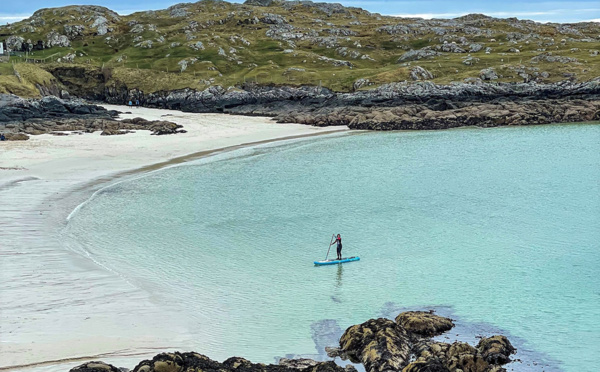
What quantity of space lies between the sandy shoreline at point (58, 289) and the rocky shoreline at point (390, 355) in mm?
3489

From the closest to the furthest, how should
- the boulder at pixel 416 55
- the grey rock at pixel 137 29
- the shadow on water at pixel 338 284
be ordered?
the shadow on water at pixel 338 284, the boulder at pixel 416 55, the grey rock at pixel 137 29

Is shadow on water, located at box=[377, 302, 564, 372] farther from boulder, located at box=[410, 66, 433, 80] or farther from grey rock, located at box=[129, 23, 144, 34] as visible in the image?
grey rock, located at box=[129, 23, 144, 34]

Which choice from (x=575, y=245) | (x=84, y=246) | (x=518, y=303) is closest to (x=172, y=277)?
(x=84, y=246)

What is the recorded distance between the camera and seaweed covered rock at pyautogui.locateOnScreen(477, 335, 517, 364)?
21.0m

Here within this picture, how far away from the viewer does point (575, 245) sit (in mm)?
36781

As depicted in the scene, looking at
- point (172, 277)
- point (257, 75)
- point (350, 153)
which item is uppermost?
point (257, 75)

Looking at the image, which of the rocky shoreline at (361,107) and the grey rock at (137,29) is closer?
the rocky shoreline at (361,107)

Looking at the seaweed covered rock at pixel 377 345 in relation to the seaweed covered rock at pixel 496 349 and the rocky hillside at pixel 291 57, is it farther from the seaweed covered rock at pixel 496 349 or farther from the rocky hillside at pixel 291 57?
the rocky hillside at pixel 291 57

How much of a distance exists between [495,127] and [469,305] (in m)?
79.0

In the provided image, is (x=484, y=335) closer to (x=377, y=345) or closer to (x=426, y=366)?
(x=377, y=345)

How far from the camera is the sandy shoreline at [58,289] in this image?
2139 centimetres

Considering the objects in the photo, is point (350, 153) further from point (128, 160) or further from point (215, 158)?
point (128, 160)

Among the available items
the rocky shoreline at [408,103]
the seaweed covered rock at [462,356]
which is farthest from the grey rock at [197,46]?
the seaweed covered rock at [462,356]

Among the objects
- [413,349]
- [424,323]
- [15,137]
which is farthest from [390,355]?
[15,137]
